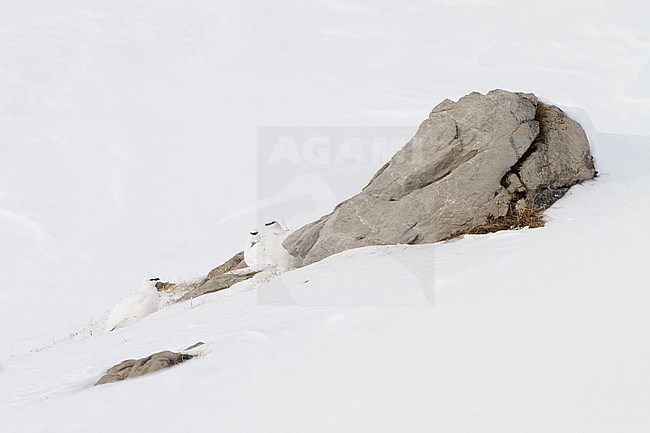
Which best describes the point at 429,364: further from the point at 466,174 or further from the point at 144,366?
the point at 466,174

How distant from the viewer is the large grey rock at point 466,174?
7.91 meters

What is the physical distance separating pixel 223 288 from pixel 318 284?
2995 millimetres

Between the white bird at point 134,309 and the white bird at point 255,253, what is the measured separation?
4.99 feet

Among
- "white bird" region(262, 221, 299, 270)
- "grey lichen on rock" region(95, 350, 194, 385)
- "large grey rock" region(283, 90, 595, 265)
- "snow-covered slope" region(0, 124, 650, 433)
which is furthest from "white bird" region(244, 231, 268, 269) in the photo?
"grey lichen on rock" region(95, 350, 194, 385)

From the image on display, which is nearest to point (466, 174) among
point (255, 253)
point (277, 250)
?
point (277, 250)

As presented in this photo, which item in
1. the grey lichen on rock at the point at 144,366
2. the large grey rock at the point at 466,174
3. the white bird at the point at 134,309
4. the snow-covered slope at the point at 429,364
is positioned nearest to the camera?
the snow-covered slope at the point at 429,364

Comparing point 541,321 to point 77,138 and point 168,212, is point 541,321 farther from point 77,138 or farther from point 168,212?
point 77,138

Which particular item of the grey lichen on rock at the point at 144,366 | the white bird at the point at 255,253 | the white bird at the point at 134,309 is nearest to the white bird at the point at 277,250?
the white bird at the point at 255,253

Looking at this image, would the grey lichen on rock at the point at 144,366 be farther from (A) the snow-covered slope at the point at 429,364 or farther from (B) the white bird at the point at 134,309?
(B) the white bird at the point at 134,309

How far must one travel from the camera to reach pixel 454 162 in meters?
8.25

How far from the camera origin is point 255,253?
10047mm

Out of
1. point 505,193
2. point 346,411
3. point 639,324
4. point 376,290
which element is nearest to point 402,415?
point 346,411

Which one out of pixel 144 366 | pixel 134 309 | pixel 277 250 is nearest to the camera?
pixel 144 366

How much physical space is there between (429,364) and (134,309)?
713 centimetres
